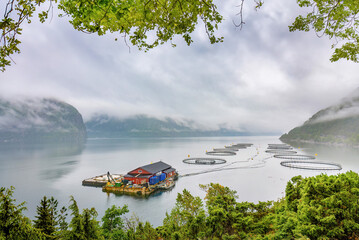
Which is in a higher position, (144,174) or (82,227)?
(82,227)

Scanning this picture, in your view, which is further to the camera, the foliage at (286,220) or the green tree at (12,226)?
the foliage at (286,220)

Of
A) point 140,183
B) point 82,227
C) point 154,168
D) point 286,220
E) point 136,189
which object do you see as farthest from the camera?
point 154,168

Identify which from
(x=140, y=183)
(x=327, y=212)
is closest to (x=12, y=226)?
(x=327, y=212)

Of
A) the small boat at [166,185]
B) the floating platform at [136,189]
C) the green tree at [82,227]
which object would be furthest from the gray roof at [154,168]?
the green tree at [82,227]

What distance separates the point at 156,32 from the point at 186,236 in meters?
13.4

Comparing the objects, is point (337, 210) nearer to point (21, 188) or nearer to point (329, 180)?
point (329, 180)

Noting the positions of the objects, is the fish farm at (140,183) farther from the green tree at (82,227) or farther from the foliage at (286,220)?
the green tree at (82,227)

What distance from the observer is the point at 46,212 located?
11.2 m

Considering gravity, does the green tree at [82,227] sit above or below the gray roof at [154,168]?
above

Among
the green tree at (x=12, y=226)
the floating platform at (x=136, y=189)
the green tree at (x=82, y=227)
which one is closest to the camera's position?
the green tree at (x=12, y=226)

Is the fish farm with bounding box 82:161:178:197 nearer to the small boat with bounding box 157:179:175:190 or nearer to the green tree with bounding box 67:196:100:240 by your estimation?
the small boat with bounding box 157:179:175:190

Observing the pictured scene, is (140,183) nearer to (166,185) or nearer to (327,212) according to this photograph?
(166,185)

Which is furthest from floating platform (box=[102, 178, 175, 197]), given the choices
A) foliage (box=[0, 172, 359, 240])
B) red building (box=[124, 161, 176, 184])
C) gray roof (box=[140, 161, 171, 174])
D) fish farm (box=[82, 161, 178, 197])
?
foliage (box=[0, 172, 359, 240])

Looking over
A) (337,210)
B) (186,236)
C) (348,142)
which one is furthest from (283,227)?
(348,142)
